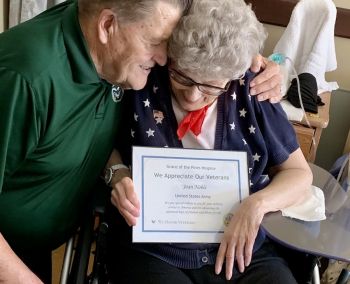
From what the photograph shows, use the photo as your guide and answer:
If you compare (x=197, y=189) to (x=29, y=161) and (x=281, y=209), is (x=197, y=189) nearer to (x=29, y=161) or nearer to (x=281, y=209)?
(x=281, y=209)

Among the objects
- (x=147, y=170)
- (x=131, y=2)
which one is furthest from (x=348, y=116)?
(x=131, y=2)

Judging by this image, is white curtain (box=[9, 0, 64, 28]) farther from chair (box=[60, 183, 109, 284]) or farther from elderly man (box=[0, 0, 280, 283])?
chair (box=[60, 183, 109, 284])

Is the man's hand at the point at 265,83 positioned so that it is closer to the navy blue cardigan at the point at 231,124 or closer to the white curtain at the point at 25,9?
the navy blue cardigan at the point at 231,124

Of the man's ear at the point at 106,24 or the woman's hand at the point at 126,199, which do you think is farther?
the woman's hand at the point at 126,199

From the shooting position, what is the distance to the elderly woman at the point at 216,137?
1.17m

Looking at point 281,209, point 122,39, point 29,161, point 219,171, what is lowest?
point 281,209

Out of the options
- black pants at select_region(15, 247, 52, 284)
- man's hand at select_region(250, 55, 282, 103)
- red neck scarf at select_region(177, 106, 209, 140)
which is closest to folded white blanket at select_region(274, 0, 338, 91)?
man's hand at select_region(250, 55, 282, 103)

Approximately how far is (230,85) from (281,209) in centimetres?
37

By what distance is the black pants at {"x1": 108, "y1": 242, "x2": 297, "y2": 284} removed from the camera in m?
1.29

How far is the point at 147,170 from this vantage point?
1.28 meters

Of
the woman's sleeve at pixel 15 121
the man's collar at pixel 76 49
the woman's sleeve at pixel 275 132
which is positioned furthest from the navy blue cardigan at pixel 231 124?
the woman's sleeve at pixel 15 121

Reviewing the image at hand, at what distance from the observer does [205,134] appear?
1378 mm

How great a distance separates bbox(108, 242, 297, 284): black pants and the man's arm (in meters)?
0.27

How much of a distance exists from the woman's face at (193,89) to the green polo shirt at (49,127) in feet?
0.56
